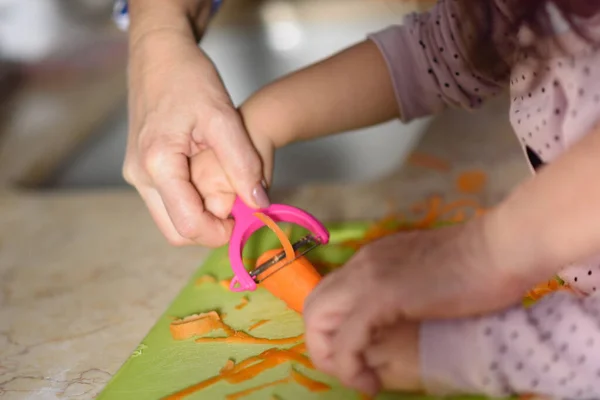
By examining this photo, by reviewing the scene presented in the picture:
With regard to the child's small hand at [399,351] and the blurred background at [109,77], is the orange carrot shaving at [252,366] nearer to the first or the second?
the child's small hand at [399,351]

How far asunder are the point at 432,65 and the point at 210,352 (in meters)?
0.34

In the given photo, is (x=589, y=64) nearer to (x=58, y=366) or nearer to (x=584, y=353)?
(x=584, y=353)

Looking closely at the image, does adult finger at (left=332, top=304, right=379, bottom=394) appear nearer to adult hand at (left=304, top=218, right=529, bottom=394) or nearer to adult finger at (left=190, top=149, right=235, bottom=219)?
adult hand at (left=304, top=218, right=529, bottom=394)

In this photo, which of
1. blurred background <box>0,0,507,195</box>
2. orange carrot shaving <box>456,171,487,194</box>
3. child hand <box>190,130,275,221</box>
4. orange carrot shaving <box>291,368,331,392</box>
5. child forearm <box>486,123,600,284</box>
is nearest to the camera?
child forearm <box>486,123,600,284</box>

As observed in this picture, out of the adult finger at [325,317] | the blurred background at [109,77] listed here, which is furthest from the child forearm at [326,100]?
the blurred background at [109,77]

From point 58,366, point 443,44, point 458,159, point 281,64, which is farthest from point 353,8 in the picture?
point 58,366

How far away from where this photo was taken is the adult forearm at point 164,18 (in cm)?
68

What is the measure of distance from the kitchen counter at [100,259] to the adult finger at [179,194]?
11 cm

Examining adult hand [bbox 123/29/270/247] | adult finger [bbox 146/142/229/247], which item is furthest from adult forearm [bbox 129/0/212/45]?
adult finger [bbox 146/142/229/247]

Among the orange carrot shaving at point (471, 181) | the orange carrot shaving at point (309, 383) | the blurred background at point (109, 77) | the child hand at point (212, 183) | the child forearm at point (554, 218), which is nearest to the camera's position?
the child forearm at point (554, 218)

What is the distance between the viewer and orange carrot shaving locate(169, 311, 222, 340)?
24.2 inches

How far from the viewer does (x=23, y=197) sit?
3.11 feet

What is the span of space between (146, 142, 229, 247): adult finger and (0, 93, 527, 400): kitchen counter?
0.11 m

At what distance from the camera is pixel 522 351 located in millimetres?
469
